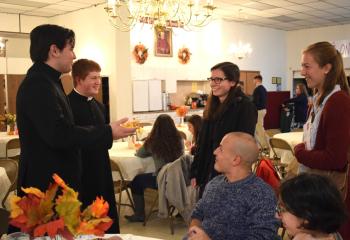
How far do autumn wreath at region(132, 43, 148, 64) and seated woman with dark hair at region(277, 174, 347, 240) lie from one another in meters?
8.04

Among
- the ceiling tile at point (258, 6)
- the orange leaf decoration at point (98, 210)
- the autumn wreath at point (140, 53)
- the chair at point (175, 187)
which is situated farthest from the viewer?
the autumn wreath at point (140, 53)

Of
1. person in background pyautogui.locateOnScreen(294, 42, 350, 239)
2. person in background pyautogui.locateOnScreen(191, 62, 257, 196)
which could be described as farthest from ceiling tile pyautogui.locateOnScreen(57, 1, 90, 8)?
person in background pyautogui.locateOnScreen(294, 42, 350, 239)

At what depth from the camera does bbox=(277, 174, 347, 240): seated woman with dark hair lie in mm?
1440

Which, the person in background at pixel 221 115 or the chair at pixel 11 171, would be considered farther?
the chair at pixel 11 171

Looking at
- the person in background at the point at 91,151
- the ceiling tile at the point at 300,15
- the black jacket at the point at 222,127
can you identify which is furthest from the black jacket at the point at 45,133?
the ceiling tile at the point at 300,15

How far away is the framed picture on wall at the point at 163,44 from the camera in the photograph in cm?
977

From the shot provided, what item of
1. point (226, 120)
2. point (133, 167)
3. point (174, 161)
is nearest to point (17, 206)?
point (226, 120)

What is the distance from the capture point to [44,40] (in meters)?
2.04

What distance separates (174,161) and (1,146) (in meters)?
3.24

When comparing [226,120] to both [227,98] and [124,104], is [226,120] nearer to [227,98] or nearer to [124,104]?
[227,98]

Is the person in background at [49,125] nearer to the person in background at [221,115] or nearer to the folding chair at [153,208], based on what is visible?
the person in background at [221,115]

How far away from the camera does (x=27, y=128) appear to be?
6.52ft

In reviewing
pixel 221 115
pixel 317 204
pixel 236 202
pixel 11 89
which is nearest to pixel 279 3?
pixel 11 89

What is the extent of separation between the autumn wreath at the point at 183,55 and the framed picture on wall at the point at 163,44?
26cm
